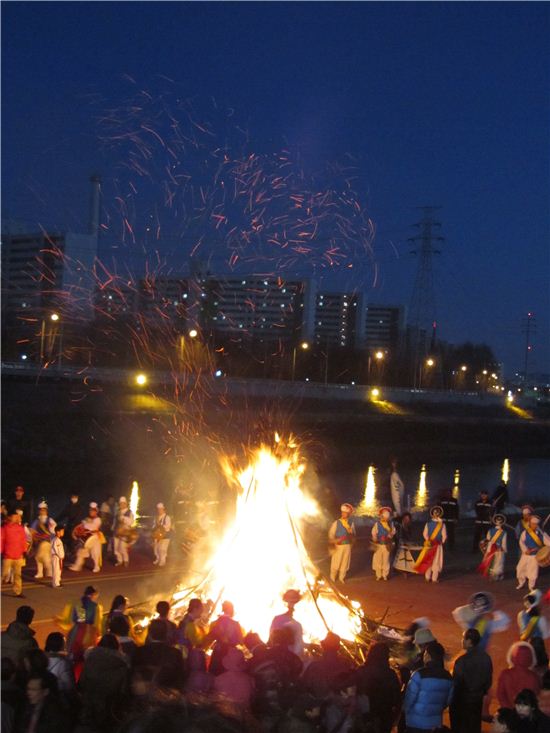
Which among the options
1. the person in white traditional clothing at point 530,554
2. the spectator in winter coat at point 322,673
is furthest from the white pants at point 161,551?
the spectator in winter coat at point 322,673

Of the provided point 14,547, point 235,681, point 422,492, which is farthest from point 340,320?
point 235,681

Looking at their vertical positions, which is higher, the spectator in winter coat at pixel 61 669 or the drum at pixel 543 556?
the spectator in winter coat at pixel 61 669

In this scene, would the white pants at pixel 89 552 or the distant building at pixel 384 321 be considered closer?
the white pants at pixel 89 552

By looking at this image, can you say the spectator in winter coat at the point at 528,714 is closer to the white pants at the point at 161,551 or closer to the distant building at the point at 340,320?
the white pants at the point at 161,551

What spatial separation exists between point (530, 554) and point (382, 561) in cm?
249

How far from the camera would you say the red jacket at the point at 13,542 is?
12.8 m

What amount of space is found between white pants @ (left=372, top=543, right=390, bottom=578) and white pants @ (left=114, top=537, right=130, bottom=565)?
445 cm

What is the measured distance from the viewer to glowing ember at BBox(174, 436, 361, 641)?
10.1 metres

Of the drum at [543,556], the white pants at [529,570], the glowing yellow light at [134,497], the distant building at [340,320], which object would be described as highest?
the distant building at [340,320]

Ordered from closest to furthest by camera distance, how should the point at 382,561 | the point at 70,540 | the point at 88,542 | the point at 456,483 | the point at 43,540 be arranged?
the point at 43,540 → the point at 88,542 → the point at 382,561 → the point at 70,540 → the point at 456,483

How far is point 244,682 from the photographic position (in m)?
6.32

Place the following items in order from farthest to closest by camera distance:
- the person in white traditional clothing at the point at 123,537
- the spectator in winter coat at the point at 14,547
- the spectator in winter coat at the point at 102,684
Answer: the person in white traditional clothing at the point at 123,537
the spectator in winter coat at the point at 14,547
the spectator in winter coat at the point at 102,684

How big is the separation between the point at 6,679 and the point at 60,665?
0.65m

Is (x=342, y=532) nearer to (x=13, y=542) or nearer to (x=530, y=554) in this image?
(x=530, y=554)
